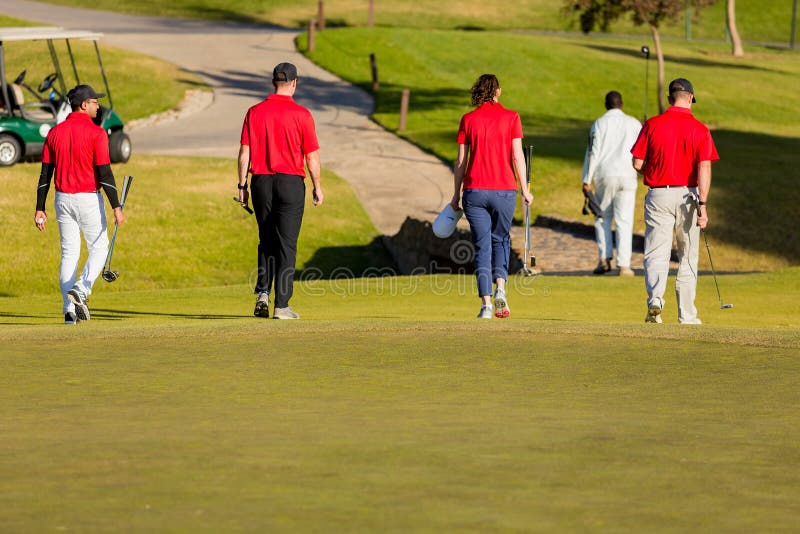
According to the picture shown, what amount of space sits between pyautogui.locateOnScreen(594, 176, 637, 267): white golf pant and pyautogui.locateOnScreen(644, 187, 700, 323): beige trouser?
16.3ft

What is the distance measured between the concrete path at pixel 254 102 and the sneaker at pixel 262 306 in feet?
37.7

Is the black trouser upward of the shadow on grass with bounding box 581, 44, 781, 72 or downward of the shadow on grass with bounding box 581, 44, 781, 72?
downward

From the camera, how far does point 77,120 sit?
37.6 feet

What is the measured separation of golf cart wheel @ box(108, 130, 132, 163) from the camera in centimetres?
2800

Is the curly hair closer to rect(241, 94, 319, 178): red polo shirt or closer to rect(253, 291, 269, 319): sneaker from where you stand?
rect(241, 94, 319, 178): red polo shirt

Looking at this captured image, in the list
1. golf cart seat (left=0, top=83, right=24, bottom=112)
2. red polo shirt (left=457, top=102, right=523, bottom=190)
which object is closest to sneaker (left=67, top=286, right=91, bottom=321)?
red polo shirt (left=457, top=102, right=523, bottom=190)

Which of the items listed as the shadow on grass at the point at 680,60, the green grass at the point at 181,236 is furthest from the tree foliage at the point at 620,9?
the shadow on grass at the point at 680,60

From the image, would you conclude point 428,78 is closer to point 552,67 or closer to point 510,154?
point 552,67

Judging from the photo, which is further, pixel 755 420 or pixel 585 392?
pixel 585 392

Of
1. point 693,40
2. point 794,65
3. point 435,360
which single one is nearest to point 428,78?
point 794,65

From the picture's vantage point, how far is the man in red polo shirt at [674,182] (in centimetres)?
1093

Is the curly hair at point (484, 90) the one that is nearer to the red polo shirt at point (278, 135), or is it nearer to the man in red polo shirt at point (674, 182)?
the man in red polo shirt at point (674, 182)

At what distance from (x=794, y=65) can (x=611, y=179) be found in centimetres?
4591

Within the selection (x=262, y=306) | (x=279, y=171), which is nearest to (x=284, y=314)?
(x=262, y=306)
